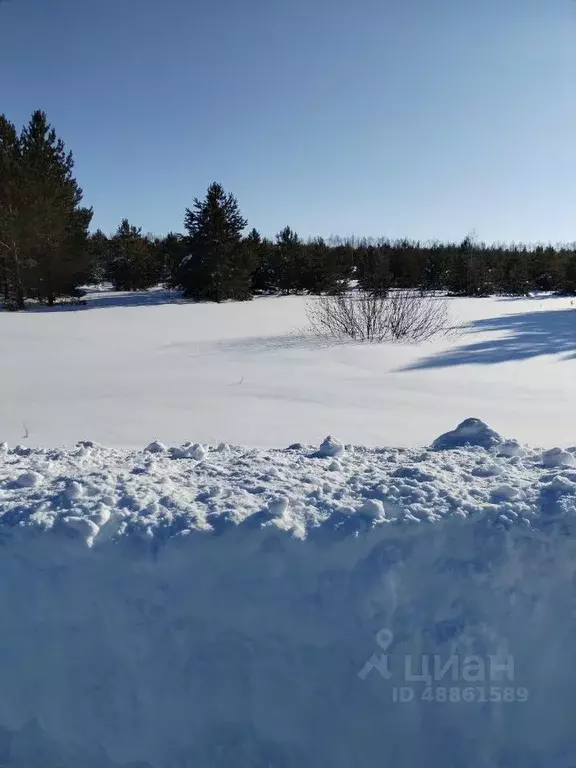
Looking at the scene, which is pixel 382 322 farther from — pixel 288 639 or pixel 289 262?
pixel 289 262

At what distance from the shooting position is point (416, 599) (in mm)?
2275

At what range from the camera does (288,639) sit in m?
2.20

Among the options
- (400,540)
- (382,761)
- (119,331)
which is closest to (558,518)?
(400,540)

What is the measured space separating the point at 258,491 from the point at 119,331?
12506mm

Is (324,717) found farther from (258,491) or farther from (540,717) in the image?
(258,491)

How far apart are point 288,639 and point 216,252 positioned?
27031 mm

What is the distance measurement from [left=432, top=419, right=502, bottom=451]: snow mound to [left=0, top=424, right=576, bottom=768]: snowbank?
1357 mm

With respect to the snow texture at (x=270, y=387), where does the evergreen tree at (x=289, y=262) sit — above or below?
above

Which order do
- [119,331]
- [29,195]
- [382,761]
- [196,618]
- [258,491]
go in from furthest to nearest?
[29,195] → [119,331] → [258,491] → [196,618] → [382,761]

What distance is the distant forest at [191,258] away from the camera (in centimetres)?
2264

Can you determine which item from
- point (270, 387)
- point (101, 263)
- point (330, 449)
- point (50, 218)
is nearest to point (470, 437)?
point (330, 449)

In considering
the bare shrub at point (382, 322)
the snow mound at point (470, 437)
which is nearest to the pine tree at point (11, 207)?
the bare shrub at point (382, 322)

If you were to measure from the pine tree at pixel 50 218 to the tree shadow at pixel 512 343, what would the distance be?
18.2m

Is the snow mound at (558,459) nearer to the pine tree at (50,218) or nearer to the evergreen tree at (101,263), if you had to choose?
the pine tree at (50,218)
